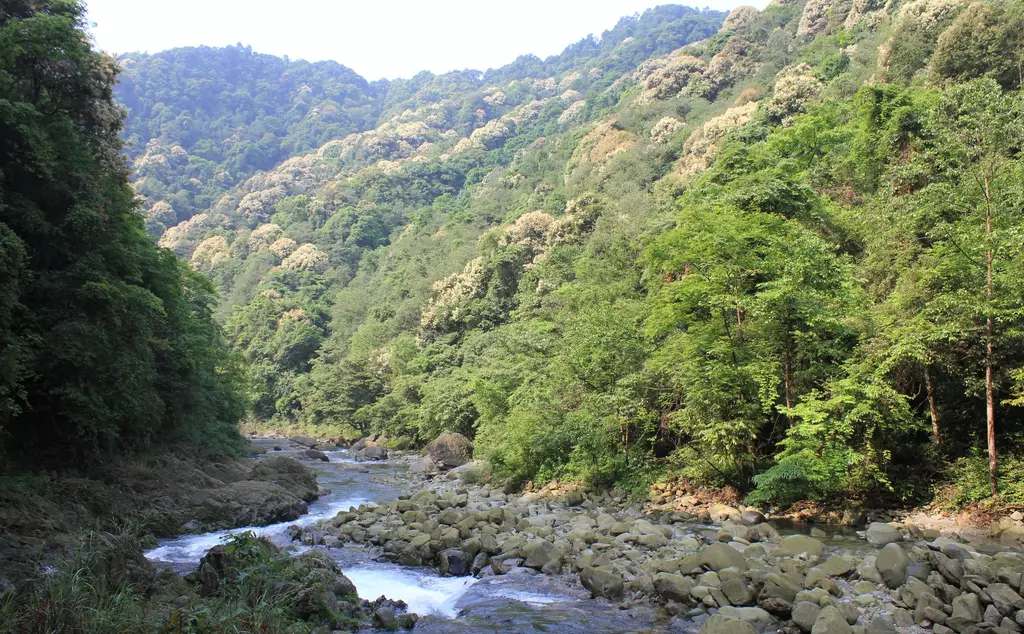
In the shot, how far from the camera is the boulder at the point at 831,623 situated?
923 cm

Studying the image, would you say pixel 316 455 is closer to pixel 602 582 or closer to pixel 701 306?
pixel 701 306

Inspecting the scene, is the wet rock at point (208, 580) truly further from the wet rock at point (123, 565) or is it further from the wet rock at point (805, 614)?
the wet rock at point (805, 614)

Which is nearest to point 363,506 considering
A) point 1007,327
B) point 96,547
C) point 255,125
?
point 96,547

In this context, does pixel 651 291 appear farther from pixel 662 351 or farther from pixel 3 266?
pixel 3 266

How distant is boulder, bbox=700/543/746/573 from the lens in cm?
1216

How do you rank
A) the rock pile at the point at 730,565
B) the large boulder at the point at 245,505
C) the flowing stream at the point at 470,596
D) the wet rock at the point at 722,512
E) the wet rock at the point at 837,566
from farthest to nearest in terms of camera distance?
the large boulder at the point at 245,505, the wet rock at the point at 722,512, the wet rock at the point at 837,566, the flowing stream at the point at 470,596, the rock pile at the point at 730,565

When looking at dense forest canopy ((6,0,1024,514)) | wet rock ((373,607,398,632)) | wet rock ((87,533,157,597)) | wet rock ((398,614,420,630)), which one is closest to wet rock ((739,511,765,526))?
dense forest canopy ((6,0,1024,514))

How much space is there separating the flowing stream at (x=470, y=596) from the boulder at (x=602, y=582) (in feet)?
0.70

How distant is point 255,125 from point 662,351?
7874 inches

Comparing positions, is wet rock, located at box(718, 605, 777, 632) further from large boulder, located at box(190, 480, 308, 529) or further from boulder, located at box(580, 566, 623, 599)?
large boulder, located at box(190, 480, 308, 529)

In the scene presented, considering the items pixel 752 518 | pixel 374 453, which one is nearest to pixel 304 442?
pixel 374 453

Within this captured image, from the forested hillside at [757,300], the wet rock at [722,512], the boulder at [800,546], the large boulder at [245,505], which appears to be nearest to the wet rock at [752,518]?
the wet rock at [722,512]

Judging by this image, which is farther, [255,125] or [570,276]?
[255,125]

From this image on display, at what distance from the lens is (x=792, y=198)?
23.2 metres
